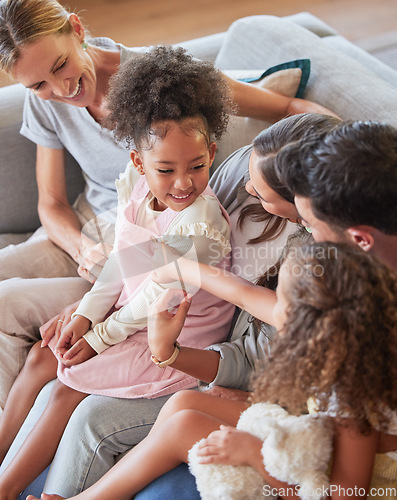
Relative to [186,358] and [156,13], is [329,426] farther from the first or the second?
[156,13]

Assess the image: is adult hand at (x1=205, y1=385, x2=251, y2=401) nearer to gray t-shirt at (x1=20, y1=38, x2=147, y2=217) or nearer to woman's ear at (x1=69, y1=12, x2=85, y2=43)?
gray t-shirt at (x1=20, y1=38, x2=147, y2=217)

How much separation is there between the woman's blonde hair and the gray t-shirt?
25 cm

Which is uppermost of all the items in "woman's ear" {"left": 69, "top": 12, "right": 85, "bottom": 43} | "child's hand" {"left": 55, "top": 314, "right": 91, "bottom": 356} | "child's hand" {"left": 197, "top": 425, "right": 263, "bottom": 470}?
"woman's ear" {"left": 69, "top": 12, "right": 85, "bottom": 43}

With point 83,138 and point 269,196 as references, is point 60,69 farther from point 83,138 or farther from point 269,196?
point 269,196

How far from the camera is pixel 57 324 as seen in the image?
1499mm

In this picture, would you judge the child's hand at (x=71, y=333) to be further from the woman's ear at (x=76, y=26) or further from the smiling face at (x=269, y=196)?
the woman's ear at (x=76, y=26)

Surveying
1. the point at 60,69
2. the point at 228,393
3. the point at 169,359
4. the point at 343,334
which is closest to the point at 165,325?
the point at 169,359

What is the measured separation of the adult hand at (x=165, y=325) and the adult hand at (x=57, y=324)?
0.35 m

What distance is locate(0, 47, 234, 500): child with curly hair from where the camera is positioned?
1241mm

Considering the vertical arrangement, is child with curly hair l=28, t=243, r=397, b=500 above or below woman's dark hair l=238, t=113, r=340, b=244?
below

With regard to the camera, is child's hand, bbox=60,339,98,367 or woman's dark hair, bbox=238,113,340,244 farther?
child's hand, bbox=60,339,98,367

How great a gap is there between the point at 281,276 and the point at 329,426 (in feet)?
0.87

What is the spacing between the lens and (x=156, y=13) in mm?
3686

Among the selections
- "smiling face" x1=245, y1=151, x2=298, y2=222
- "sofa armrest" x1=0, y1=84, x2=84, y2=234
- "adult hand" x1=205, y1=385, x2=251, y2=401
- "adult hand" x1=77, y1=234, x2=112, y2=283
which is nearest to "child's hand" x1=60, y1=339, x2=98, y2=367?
"adult hand" x1=77, y1=234, x2=112, y2=283
